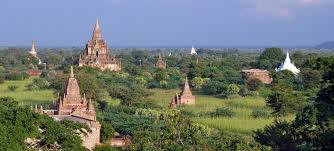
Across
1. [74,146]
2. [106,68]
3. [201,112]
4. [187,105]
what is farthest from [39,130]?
[106,68]

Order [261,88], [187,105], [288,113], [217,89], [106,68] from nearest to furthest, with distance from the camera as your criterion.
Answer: [288,113]
[187,105]
[217,89]
[261,88]
[106,68]

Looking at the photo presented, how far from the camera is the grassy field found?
34750 mm

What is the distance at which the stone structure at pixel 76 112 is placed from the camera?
27141 millimetres

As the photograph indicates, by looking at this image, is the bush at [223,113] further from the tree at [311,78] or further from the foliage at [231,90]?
the tree at [311,78]

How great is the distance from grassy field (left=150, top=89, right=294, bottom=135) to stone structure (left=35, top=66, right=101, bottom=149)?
20.7 feet

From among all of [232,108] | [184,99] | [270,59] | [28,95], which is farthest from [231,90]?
[270,59]

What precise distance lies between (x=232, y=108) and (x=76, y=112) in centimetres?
1368

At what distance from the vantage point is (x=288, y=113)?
40.6 metres

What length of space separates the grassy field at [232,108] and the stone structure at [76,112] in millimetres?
6301

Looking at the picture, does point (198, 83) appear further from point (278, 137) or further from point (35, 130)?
point (35, 130)

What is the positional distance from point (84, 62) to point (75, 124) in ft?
150

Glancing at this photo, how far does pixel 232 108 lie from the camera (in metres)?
43.1

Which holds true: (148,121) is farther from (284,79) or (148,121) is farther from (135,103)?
(284,79)

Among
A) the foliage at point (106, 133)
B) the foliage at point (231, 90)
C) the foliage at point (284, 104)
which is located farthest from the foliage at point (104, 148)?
the foliage at point (231, 90)
